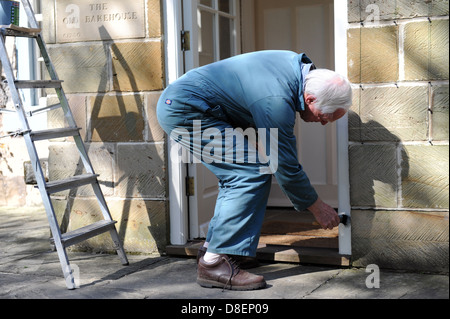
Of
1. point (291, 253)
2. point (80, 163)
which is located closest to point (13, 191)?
point (80, 163)

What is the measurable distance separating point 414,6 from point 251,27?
2248 millimetres

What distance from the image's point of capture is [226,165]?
3281mm

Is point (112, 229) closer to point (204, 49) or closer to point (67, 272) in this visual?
point (67, 272)

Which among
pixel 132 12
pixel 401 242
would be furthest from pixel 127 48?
pixel 401 242

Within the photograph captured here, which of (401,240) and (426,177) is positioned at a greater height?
(426,177)

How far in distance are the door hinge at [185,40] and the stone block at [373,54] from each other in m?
1.08

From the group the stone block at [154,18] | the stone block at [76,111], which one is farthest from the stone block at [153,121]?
the stone block at [76,111]

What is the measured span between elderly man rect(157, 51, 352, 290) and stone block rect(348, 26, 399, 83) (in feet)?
1.22

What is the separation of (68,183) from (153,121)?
701mm

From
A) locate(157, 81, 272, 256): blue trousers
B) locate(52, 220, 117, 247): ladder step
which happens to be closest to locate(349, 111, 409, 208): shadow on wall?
locate(157, 81, 272, 256): blue trousers

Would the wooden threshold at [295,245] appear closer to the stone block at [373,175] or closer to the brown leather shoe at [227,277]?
the stone block at [373,175]

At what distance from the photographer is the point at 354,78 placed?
11.4 ft

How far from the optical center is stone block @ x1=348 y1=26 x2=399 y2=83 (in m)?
3.39

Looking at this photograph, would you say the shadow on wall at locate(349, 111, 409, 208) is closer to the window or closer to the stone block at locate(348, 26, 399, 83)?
the stone block at locate(348, 26, 399, 83)
